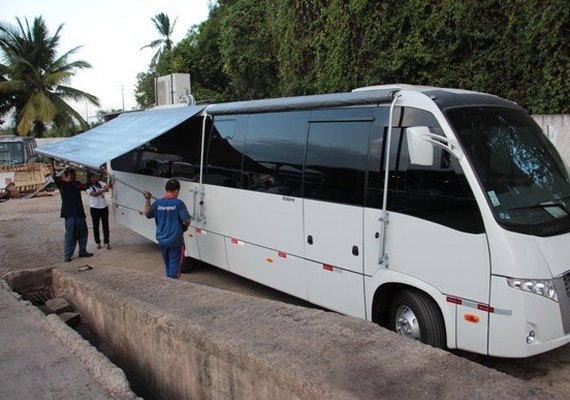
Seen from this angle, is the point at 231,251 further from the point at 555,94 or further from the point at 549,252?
the point at 555,94

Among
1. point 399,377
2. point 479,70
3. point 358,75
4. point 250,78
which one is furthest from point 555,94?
point 250,78

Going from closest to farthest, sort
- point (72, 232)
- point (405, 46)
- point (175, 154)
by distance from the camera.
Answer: point (175, 154) < point (72, 232) < point (405, 46)

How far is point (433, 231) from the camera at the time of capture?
4.51 metres

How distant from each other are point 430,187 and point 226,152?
3.63 m

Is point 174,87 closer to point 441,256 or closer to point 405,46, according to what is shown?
point 405,46

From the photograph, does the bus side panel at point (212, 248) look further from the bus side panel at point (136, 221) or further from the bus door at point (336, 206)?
the bus door at point (336, 206)

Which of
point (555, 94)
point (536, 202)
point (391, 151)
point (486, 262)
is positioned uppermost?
point (555, 94)

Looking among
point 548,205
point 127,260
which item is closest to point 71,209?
point 127,260

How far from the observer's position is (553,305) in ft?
13.3

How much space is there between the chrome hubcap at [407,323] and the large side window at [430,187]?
93 centimetres

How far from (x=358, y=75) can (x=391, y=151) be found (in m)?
7.62

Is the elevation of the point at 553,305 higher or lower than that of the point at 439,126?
lower

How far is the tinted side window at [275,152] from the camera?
20.1ft

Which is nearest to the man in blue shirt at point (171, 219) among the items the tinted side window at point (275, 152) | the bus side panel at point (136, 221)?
the tinted side window at point (275, 152)
